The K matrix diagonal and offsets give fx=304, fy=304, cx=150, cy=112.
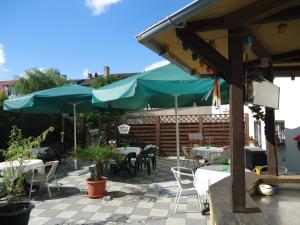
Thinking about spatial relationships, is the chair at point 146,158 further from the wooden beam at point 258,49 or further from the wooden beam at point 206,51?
the wooden beam at point 206,51

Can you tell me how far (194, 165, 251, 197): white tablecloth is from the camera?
4.13m

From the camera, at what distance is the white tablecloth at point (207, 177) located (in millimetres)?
4125

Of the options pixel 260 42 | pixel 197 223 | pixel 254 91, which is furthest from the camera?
pixel 197 223

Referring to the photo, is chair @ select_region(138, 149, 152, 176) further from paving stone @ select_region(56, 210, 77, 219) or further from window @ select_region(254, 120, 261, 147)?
window @ select_region(254, 120, 261, 147)

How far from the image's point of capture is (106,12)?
7.74 meters

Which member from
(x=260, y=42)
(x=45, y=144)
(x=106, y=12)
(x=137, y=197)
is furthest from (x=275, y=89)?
(x=45, y=144)

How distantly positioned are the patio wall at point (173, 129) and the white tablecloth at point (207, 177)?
676 centimetres

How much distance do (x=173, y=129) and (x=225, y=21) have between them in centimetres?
941

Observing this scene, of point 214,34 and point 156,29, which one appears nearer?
point 156,29

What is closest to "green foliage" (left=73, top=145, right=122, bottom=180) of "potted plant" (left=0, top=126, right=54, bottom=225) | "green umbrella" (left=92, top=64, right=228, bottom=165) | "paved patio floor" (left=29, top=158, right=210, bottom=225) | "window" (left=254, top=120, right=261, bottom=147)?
"paved patio floor" (left=29, top=158, right=210, bottom=225)

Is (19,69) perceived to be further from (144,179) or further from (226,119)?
(144,179)

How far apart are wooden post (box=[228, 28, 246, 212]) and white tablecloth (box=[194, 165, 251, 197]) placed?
2.02 meters

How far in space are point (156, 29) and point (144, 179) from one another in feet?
17.5

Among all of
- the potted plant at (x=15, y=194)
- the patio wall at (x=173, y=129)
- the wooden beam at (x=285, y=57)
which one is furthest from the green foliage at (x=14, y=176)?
the patio wall at (x=173, y=129)
